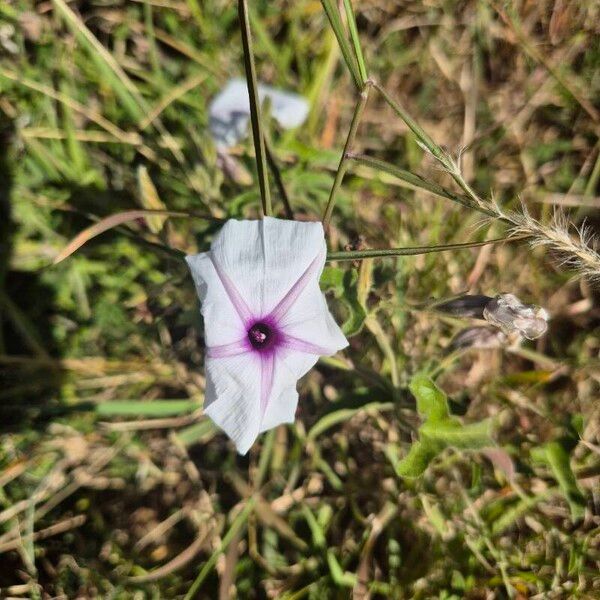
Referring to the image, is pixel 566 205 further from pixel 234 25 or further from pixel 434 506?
pixel 234 25

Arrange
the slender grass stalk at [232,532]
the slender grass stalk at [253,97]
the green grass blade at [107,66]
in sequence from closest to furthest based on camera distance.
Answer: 1. the slender grass stalk at [253,97]
2. the slender grass stalk at [232,532]
3. the green grass blade at [107,66]

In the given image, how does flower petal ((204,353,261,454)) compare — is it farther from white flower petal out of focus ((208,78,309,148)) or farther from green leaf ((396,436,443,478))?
white flower petal out of focus ((208,78,309,148))

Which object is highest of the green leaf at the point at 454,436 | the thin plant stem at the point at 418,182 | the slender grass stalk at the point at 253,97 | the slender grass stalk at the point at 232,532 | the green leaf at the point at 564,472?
the slender grass stalk at the point at 253,97

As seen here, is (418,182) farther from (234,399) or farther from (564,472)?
(564,472)

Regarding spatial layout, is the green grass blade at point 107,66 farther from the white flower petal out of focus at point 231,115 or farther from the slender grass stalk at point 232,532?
the slender grass stalk at point 232,532

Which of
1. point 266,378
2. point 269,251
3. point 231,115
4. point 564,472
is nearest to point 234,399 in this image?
point 266,378

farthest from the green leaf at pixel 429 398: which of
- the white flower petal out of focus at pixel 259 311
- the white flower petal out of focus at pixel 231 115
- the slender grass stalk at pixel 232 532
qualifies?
the white flower petal out of focus at pixel 231 115
